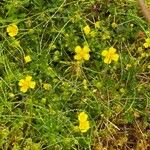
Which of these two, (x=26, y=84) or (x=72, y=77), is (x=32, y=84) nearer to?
(x=26, y=84)

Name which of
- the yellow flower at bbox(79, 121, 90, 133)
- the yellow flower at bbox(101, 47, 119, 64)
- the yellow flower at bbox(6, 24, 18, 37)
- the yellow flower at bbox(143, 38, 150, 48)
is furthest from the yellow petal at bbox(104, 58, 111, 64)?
the yellow flower at bbox(6, 24, 18, 37)

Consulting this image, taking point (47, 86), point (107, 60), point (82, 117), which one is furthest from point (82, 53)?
point (82, 117)

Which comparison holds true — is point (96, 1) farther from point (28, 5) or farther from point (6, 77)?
point (6, 77)

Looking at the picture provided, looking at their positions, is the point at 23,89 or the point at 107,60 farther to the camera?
the point at 107,60

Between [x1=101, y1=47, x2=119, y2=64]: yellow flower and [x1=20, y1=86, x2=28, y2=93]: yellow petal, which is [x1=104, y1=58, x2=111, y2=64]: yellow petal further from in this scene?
[x1=20, y1=86, x2=28, y2=93]: yellow petal

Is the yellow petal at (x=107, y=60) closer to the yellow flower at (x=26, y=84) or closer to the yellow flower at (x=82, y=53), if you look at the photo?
the yellow flower at (x=82, y=53)

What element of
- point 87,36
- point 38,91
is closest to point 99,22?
point 87,36
